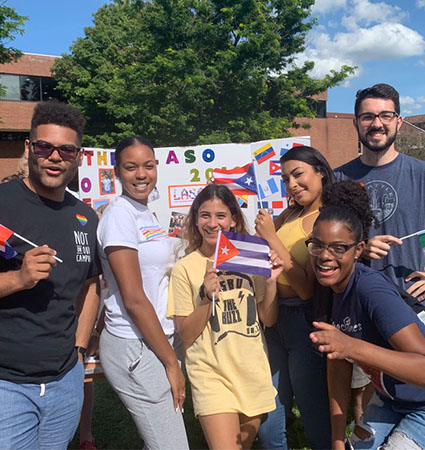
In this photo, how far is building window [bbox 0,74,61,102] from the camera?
28344 mm

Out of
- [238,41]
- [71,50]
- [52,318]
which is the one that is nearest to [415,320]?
[52,318]

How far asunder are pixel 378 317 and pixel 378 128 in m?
1.55

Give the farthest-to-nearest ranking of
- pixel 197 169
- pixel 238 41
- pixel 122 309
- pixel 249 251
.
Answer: pixel 238 41
pixel 197 169
pixel 249 251
pixel 122 309

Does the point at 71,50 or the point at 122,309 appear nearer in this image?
the point at 122,309

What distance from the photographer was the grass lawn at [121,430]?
4.09m

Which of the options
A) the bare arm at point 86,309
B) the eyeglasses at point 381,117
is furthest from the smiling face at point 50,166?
the eyeglasses at point 381,117

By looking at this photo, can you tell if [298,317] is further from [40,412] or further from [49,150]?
[49,150]

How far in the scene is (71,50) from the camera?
2431 centimetres

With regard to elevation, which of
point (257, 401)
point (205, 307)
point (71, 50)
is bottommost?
point (257, 401)

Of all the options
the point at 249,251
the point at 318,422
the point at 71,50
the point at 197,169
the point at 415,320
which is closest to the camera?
the point at 415,320

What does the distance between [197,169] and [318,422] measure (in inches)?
153

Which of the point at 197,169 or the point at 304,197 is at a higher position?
the point at 197,169

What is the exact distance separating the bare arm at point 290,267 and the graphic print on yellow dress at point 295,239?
0.24 ft

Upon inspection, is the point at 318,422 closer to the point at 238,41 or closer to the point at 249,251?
the point at 249,251
